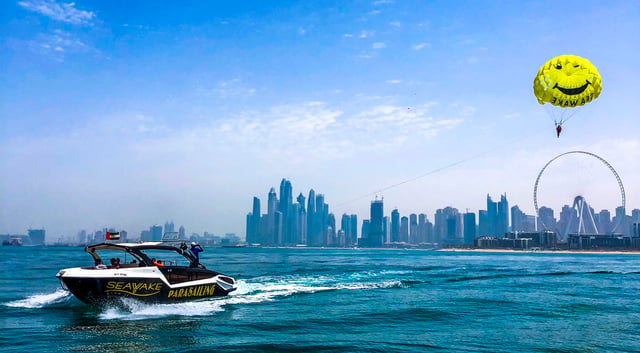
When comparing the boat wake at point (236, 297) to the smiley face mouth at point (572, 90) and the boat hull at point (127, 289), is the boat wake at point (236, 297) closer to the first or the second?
the boat hull at point (127, 289)

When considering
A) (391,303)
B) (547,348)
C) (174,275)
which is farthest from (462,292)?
(174,275)

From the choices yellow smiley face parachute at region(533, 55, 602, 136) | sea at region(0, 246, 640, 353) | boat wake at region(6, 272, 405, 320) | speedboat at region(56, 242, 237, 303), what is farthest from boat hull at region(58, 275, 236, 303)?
yellow smiley face parachute at region(533, 55, 602, 136)

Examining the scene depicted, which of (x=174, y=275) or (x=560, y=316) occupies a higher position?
(x=174, y=275)

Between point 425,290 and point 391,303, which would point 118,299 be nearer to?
point 391,303

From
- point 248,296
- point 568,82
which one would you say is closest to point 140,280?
point 248,296

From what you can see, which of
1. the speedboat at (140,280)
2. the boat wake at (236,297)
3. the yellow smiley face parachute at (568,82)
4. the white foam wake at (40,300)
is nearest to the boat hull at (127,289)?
the speedboat at (140,280)

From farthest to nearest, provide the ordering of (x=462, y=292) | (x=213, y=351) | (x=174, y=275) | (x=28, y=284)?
(x=28, y=284)
(x=462, y=292)
(x=174, y=275)
(x=213, y=351)

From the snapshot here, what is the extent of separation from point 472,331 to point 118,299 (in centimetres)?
1588

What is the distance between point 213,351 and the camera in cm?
1622

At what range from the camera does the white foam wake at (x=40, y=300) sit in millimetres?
25109

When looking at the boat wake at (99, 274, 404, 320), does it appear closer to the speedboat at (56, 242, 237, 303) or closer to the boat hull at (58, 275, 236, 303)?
the boat hull at (58, 275, 236, 303)

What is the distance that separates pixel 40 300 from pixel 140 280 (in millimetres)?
8095

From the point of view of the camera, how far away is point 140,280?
22875 millimetres

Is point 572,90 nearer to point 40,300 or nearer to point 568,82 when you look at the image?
point 568,82
